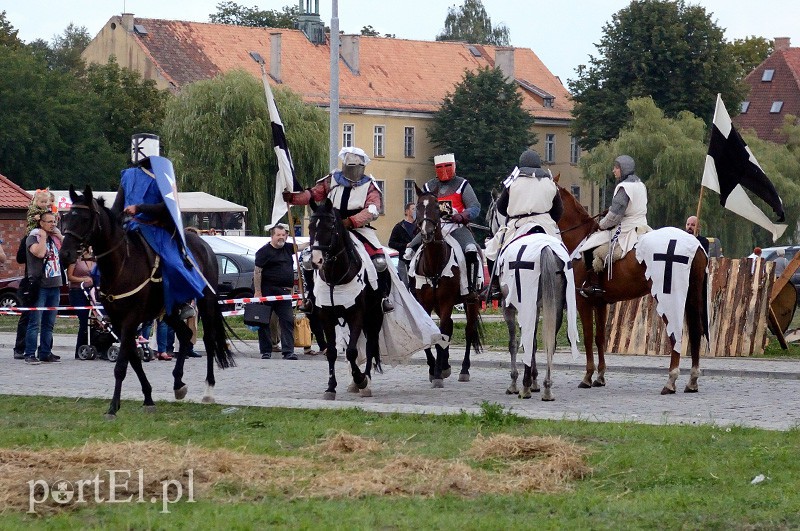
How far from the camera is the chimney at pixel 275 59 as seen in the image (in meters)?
84.8

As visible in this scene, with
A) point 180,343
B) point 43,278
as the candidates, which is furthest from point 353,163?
point 43,278

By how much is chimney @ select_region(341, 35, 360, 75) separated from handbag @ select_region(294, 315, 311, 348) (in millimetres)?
67451

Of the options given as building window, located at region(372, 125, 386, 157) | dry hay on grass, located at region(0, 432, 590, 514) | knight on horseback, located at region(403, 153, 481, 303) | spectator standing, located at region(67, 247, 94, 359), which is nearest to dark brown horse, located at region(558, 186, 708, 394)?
knight on horseback, located at region(403, 153, 481, 303)

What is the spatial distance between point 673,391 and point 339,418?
14.6 feet

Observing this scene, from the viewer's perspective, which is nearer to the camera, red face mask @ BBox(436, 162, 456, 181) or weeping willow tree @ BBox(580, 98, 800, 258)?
red face mask @ BBox(436, 162, 456, 181)

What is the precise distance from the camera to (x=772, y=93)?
95188 millimetres

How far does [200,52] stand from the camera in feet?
274

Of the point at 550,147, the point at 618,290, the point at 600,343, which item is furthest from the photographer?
the point at 550,147

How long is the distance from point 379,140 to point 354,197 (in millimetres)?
73687

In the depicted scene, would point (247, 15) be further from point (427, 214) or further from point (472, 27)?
point (427, 214)

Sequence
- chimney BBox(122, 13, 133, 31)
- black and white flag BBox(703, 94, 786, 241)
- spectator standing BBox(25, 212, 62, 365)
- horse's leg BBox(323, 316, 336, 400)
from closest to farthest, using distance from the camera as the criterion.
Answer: horse's leg BBox(323, 316, 336, 400) < black and white flag BBox(703, 94, 786, 241) < spectator standing BBox(25, 212, 62, 365) < chimney BBox(122, 13, 133, 31)

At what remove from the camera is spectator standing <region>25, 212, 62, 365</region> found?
20.0 metres

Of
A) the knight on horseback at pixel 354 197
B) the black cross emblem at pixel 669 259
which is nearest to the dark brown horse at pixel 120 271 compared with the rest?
the knight on horseback at pixel 354 197

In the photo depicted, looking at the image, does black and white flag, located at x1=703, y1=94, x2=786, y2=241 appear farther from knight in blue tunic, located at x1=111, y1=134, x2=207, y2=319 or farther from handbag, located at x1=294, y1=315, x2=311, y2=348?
knight in blue tunic, located at x1=111, y1=134, x2=207, y2=319
